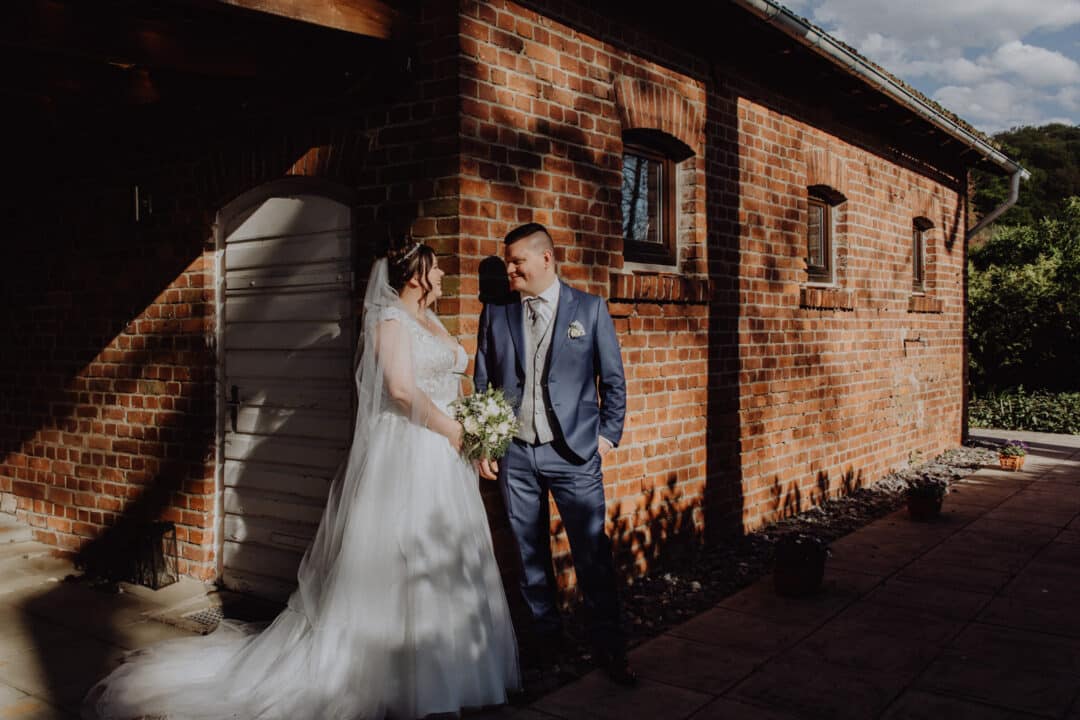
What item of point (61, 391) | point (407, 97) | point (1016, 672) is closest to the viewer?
point (1016, 672)

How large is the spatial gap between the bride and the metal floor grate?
2.73 ft

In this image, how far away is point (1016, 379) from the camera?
15.5 m

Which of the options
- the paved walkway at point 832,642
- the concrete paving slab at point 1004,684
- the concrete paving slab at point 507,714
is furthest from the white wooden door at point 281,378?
the concrete paving slab at point 1004,684

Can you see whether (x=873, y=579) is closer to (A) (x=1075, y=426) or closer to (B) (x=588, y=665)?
(B) (x=588, y=665)

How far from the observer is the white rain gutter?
20.6ft

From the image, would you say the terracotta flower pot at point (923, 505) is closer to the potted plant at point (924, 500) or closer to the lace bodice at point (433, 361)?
the potted plant at point (924, 500)

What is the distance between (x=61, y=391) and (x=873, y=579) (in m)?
5.91

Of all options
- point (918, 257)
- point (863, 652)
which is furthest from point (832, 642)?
point (918, 257)

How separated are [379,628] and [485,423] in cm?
98

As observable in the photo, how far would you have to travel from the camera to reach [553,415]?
4125 millimetres

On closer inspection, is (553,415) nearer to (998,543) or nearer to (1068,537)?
(998,543)

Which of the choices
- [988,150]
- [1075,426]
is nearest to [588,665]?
[988,150]

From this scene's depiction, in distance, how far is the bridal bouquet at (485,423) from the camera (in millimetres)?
3857

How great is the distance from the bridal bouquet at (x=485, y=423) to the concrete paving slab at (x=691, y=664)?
1304 mm
